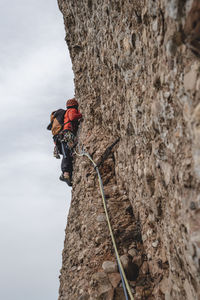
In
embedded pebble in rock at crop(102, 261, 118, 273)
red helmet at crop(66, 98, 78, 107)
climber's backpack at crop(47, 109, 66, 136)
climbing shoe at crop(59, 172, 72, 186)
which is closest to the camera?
embedded pebble in rock at crop(102, 261, 118, 273)

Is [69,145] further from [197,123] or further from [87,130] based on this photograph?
[197,123]

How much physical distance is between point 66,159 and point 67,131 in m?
0.84

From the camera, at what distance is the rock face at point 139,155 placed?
2.81m

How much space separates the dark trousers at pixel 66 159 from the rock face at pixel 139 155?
57 centimetres

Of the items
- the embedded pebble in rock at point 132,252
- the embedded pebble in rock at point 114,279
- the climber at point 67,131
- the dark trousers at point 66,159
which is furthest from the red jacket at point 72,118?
the embedded pebble in rock at point 114,279

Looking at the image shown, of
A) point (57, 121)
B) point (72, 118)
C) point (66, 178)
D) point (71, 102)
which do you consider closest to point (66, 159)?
point (66, 178)

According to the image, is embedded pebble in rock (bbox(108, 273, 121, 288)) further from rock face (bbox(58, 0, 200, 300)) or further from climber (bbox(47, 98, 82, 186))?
climber (bbox(47, 98, 82, 186))

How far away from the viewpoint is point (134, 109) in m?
4.51

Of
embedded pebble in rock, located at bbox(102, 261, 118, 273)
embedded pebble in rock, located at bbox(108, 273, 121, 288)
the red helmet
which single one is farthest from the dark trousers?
embedded pebble in rock, located at bbox(108, 273, 121, 288)

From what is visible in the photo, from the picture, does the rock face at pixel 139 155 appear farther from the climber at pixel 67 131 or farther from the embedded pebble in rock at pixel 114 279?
the climber at pixel 67 131

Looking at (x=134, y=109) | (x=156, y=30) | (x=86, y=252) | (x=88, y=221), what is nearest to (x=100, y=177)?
(x=88, y=221)

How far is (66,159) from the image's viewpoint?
28.2ft

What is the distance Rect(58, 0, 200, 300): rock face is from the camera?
9.22ft

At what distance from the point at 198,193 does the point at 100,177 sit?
364 cm
